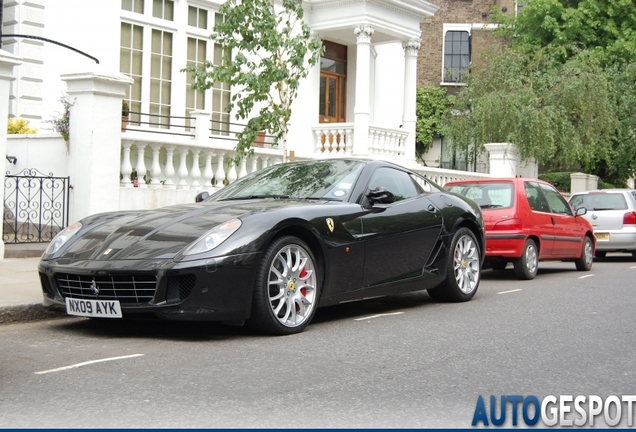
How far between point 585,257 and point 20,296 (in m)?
9.85

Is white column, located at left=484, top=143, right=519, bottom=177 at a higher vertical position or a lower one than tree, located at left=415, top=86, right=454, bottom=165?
Result: lower

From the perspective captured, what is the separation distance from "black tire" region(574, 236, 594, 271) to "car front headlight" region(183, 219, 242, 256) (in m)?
9.35

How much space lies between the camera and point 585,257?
15047 mm

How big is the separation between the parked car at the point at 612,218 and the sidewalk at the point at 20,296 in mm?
11904

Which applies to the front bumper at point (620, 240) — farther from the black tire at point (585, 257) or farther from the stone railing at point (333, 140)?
the stone railing at point (333, 140)

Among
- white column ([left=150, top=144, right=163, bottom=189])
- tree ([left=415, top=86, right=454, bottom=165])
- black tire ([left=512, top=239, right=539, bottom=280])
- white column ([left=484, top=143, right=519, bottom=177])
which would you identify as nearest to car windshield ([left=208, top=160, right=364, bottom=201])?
black tire ([left=512, top=239, right=539, bottom=280])

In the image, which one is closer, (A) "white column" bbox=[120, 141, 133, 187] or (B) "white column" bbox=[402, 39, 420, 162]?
(A) "white column" bbox=[120, 141, 133, 187]

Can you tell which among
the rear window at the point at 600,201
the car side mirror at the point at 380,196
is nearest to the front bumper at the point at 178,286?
the car side mirror at the point at 380,196

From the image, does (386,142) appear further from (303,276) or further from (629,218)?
(303,276)

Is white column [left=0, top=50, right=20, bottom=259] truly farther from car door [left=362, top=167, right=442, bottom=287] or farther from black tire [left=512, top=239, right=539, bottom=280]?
black tire [left=512, top=239, right=539, bottom=280]

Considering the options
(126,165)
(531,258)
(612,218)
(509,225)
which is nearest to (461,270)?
(509,225)

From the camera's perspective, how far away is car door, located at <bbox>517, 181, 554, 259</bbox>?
13117mm

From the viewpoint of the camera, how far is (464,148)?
3167 centimetres

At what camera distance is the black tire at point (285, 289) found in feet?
22.8
